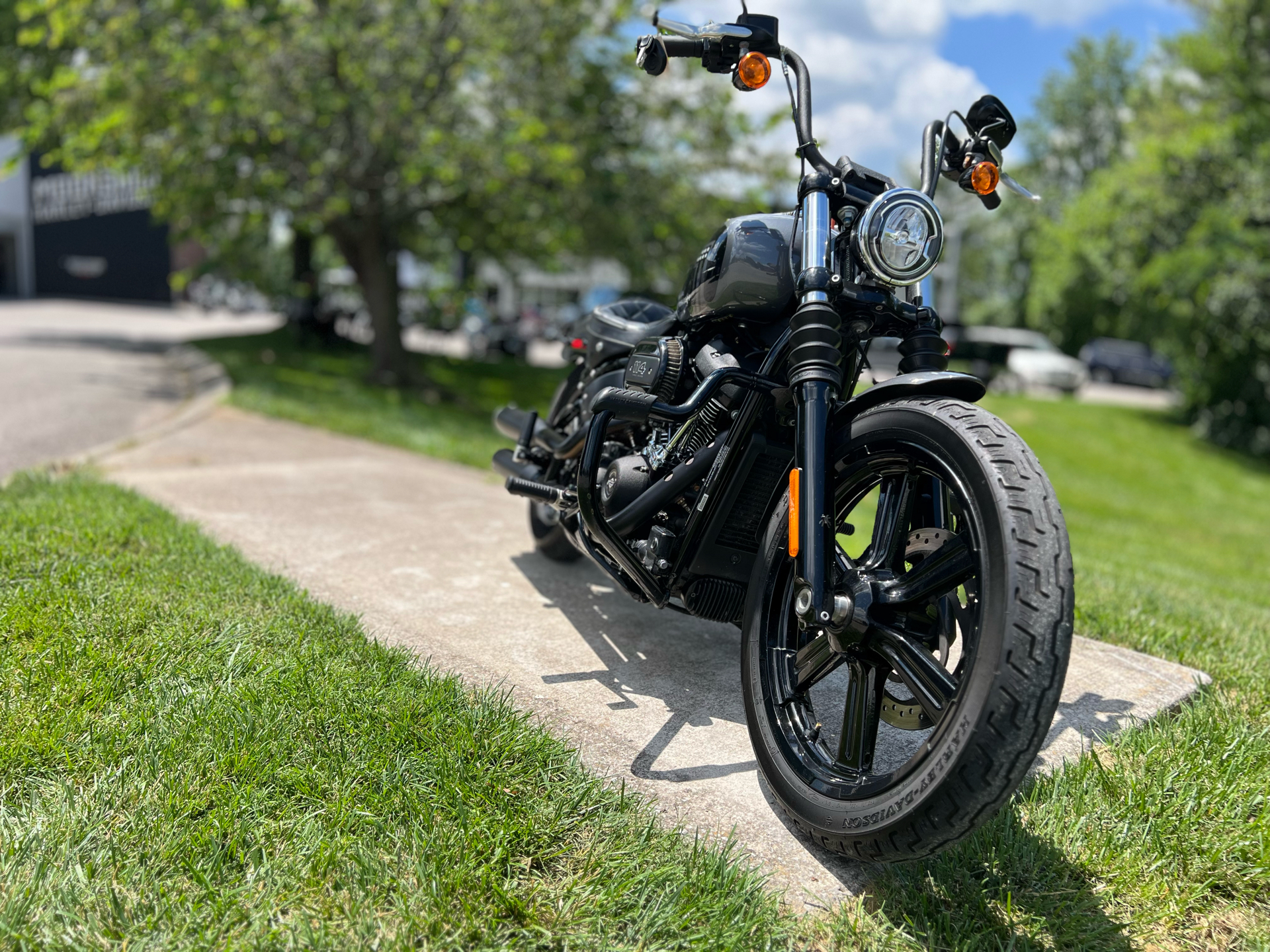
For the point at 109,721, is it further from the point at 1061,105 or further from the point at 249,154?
the point at 1061,105

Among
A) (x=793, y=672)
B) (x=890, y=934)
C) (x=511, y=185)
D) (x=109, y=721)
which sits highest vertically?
(x=511, y=185)

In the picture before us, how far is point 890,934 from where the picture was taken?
2.01 meters

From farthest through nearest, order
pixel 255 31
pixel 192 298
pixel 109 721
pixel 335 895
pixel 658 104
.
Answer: pixel 192 298 < pixel 658 104 < pixel 255 31 < pixel 109 721 < pixel 335 895

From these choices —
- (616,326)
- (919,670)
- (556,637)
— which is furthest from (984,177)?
(556,637)

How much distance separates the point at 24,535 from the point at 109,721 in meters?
1.72

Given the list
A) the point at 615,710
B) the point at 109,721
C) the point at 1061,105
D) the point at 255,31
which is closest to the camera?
the point at 109,721

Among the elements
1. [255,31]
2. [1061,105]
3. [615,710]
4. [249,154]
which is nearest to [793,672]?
[615,710]

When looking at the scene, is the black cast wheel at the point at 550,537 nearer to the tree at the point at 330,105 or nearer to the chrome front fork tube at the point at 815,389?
the chrome front fork tube at the point at 815,389

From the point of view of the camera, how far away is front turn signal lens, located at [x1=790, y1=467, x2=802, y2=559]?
2396 millimetres

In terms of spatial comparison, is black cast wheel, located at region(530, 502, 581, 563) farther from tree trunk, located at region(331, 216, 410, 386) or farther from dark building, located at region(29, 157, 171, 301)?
dark building, located at region(29, 157, 171, 301)

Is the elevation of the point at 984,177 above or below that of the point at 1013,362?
above

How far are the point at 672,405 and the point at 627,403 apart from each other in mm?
150

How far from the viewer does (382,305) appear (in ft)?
48.1

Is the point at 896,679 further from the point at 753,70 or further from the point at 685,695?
the point at 753,70
